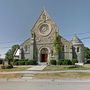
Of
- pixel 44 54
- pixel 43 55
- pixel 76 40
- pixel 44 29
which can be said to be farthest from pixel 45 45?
pixel 76 40

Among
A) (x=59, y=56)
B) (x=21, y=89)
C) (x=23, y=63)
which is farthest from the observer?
(x=59, y=56)

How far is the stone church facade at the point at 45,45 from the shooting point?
2477 inches

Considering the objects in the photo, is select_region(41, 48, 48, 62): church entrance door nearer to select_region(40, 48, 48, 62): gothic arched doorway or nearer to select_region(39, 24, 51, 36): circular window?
select_region(40, 48, 48, 62): gothic arched doorway

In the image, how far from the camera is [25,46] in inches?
2554

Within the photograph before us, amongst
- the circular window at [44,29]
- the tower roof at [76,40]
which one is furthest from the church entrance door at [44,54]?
the tower roof at [76,40]

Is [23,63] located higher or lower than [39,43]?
lower

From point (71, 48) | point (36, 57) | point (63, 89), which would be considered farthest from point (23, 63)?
point (63, 89)

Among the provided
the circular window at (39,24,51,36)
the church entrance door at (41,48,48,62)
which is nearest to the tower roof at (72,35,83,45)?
the circular window at (39,24,51,36)

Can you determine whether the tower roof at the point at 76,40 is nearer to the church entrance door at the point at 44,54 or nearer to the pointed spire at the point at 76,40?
the pointed spire at the point at 76,40

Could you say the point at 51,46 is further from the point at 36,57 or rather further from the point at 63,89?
the point at 63,89

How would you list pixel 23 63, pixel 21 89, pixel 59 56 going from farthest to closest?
pixel 59 56 < pixel 23 63 < pixel 21 89

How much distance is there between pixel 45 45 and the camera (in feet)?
210

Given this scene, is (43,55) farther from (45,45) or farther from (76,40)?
(76,40)

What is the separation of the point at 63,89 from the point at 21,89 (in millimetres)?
2626
